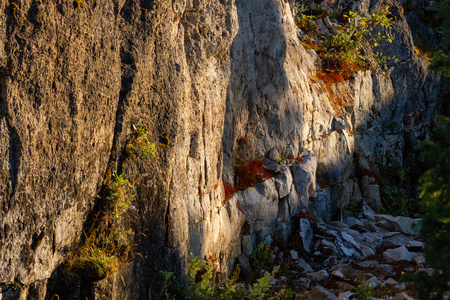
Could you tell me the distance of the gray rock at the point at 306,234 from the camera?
895 cm

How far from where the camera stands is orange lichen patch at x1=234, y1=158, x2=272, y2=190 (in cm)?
830

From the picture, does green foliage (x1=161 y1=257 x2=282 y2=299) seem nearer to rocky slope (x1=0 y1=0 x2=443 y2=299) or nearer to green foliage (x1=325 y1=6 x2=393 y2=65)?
rocky slope (x1=0 y1=0 x2=443 y2=299)

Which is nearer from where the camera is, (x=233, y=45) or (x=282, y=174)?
(x=233, y=45)

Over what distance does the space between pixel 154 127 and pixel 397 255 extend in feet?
19.4

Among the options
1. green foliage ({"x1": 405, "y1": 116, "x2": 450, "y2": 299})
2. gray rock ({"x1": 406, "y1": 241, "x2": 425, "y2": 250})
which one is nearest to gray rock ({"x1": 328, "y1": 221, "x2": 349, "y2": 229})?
gray rock ({"x1": 406, "y1": 241, "x2": 425, "y2": 250})

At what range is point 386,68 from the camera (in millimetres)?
14016

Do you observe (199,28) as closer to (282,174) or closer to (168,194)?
(168,194)

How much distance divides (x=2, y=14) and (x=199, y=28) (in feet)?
12.3

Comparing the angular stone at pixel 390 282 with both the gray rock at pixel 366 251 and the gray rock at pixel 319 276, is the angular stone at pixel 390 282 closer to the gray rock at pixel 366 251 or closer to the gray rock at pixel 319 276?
the gray rock at pixel 319 276

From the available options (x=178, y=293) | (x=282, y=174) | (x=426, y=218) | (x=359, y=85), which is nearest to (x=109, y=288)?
(x=178, y=293)

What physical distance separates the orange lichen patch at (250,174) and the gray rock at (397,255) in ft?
9.65

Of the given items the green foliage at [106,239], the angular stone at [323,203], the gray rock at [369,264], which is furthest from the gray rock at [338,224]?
the green foliage at [106,239]

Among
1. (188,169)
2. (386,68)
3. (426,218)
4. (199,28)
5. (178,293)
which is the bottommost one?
(178,293)

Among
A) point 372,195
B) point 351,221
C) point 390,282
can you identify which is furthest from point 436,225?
point 372,195
